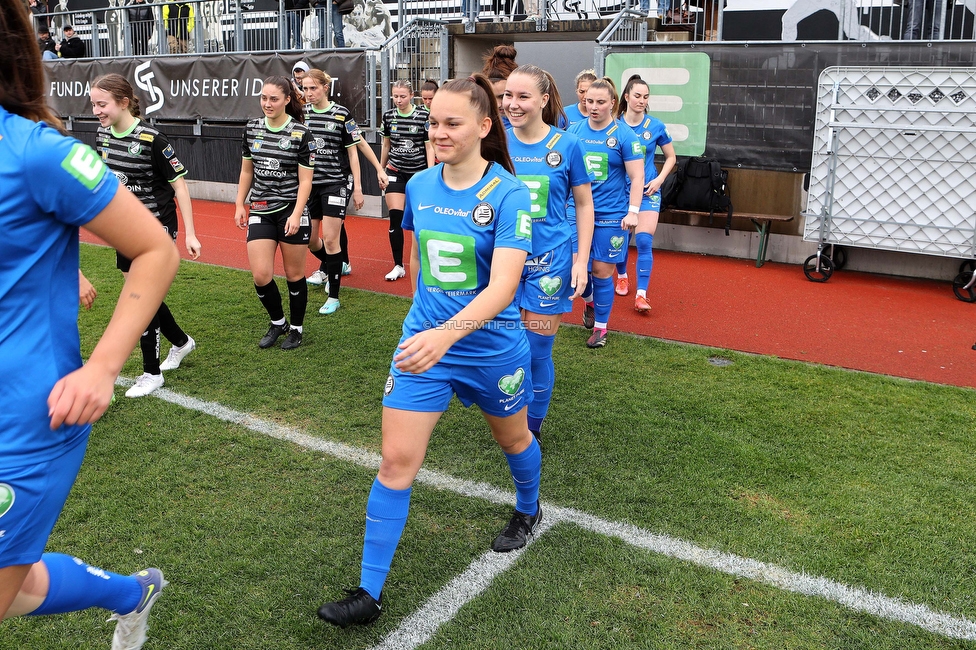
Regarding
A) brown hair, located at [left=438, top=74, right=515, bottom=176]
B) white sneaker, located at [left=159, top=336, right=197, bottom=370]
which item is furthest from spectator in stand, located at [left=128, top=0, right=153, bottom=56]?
brown hair, located at [left=438, top=74, right=515, bottom=176]

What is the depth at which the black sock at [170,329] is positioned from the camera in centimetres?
618

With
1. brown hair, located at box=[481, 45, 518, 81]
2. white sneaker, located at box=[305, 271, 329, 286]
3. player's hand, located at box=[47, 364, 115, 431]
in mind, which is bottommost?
white sneaker, located at box=[305, 271, 329, 286]

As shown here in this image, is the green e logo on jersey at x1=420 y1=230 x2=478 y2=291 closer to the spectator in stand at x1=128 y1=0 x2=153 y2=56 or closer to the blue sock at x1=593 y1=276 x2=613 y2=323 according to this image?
the blue sock at x1=593 y1=276 x2=613 y2=323

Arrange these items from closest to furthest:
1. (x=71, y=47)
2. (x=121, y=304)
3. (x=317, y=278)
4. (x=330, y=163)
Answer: (x=121, y=304) → (x=330, y=163) → (x=317, y=278) → (x=71, y=47)

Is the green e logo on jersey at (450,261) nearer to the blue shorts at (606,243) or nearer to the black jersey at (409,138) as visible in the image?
the blue shorts at (606,243)

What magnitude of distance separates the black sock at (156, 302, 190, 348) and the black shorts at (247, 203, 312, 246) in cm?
94

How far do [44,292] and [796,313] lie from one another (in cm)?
766

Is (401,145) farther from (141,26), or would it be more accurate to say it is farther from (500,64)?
(141,26)

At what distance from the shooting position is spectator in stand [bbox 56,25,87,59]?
19.7 m

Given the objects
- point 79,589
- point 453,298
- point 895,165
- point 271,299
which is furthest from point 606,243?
point 79,589

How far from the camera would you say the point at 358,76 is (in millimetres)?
14195

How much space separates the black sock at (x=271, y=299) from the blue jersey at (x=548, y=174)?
2.95 m

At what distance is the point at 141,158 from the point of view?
593 cm

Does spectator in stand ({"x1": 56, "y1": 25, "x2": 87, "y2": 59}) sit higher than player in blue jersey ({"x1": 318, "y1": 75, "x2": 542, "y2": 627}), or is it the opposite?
spectator in stand ({"x1": 56, "y1": 25, "x2": 87, "y2": 59})
